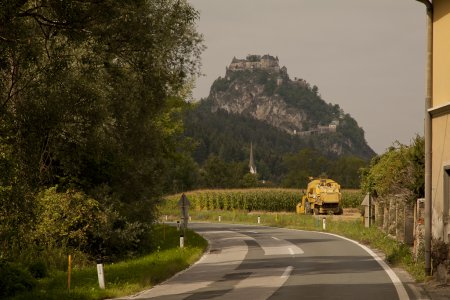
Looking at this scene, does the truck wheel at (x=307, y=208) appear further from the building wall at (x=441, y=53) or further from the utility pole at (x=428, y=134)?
the building wall at (x=441, y=53)

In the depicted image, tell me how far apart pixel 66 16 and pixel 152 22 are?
9197 millimetres

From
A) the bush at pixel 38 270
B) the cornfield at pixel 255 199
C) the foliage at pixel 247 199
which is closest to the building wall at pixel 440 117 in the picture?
the bush at pixel 38 270

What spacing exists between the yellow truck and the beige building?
3995 centimetres

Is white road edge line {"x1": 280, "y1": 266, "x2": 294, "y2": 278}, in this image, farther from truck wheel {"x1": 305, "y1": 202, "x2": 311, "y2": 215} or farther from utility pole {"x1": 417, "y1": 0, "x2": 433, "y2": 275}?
truck wheel {"x1": 305, "y1": 202, "x2": 311, "y2": 215}

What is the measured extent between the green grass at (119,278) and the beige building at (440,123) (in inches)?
289

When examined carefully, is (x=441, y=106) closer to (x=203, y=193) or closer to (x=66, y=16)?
(x=66, y=16)

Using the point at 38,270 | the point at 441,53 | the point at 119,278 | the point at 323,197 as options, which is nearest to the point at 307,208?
the point at 323,197

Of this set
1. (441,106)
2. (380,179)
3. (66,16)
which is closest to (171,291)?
(66,16)

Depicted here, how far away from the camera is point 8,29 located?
43.7 ft

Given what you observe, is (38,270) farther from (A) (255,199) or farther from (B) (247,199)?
(B) (247,199)

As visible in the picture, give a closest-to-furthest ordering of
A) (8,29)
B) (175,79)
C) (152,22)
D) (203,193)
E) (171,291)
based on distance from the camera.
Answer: (8,29) → (171,291) → (152,22) → (175,79) → (203,193)

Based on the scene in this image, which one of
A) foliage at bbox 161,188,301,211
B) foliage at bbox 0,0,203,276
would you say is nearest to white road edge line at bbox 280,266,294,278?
foliage at bbox 0,0,203,276

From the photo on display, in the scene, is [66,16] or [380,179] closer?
[66,16]

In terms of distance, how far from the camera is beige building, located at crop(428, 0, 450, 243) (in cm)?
1667
